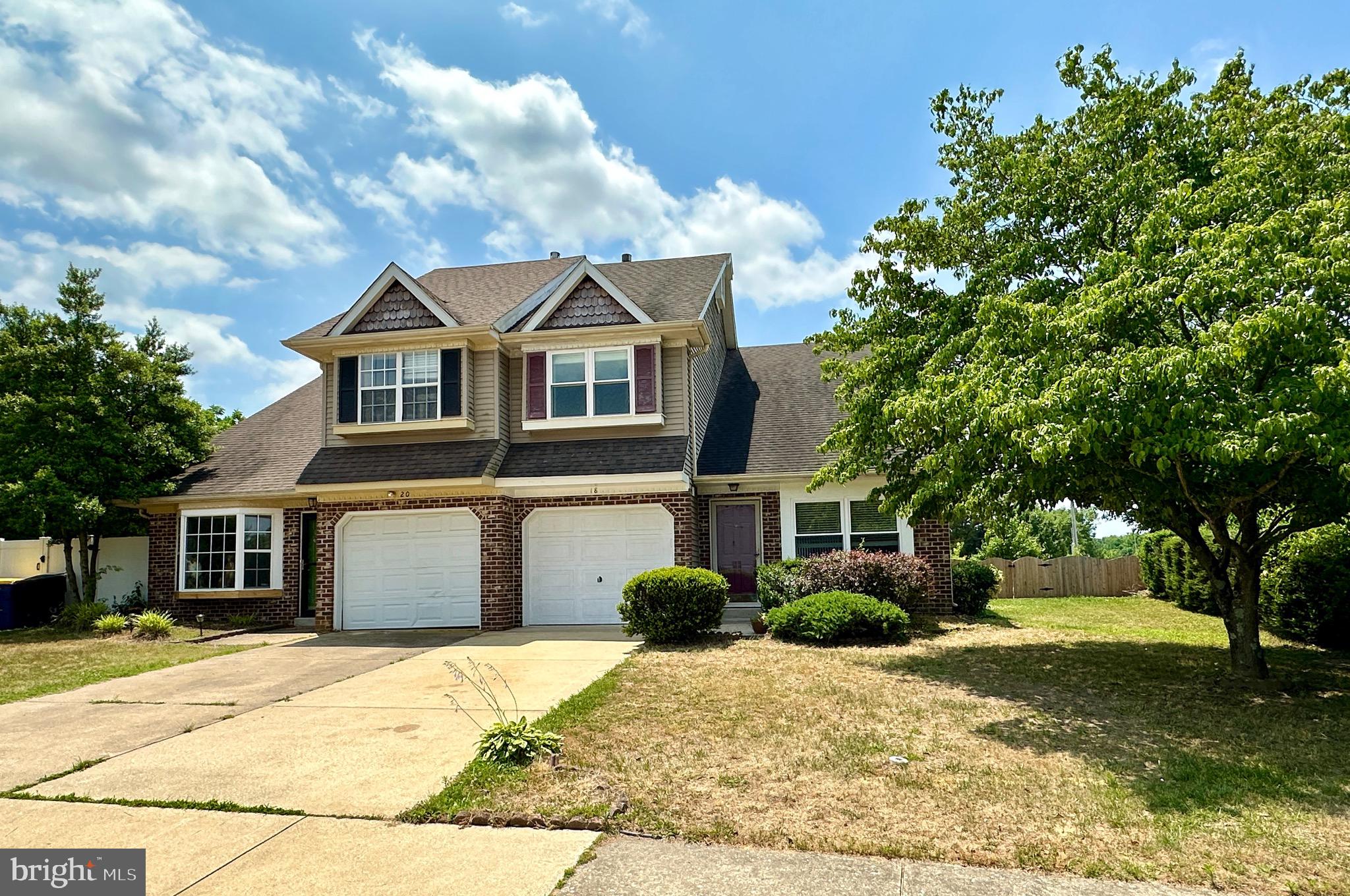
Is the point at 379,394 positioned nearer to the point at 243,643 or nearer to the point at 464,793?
the point at 243,643

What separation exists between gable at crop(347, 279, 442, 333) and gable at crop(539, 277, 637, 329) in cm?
240

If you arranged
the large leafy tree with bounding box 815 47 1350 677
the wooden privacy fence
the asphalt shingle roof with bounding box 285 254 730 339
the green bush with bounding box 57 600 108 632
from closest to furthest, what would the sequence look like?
the large leafy tree with bounding box 815 47 1350 677, the green bush with bounding box 57 600 108 632, the asphalt shingle roof with bounding box 285 254 730 339, the wooden privacy fence

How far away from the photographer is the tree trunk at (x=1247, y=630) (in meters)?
9.03

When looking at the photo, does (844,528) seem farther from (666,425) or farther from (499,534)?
(499,534)

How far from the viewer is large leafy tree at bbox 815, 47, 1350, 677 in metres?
6.55

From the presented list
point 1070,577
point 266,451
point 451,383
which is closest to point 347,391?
point 451,383

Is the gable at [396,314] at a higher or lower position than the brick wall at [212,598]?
higher

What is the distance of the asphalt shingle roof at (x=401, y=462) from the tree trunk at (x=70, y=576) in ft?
18.8

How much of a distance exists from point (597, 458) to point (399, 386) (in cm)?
446

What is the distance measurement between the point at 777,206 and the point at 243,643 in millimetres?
13310

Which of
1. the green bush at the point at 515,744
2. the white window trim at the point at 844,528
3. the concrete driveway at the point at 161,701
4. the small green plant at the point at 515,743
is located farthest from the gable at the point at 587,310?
the green bush at the point at 515,744

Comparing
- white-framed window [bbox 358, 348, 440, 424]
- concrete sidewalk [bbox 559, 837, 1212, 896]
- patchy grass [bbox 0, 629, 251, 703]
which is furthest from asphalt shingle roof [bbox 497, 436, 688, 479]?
concrete sidewalk [bbox 559, 837, 1212, 896]

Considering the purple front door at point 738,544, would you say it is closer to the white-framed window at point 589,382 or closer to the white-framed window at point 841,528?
the white-framed window at point 841,528

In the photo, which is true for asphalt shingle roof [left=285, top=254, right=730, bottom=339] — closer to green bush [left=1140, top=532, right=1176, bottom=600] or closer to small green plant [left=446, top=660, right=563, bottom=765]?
small green plant [left=446, top=660, right=563, bottom=765]
